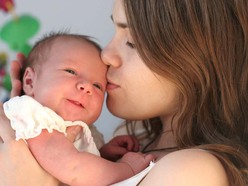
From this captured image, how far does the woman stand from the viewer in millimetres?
1148

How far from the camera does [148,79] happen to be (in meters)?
1.21

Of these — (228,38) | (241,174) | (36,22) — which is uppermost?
(228,38)

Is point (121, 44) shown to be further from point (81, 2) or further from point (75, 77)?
point (81, 2)

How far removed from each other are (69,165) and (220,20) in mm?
475

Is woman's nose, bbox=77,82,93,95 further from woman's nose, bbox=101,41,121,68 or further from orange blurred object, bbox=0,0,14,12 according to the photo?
orange blurred object, bbox=0,0,14,12

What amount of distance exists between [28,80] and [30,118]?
206 mm

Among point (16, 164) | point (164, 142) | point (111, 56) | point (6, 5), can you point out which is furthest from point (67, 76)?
point (6, 5)

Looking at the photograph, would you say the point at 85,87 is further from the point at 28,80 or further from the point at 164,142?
the point at 164,142

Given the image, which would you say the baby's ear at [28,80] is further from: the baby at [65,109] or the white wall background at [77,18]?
the white wall background at [77,18]

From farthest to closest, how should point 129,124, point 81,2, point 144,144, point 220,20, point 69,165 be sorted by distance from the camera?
point 81,2, point 129,124, point 144,144, point 220,20, point 69,165

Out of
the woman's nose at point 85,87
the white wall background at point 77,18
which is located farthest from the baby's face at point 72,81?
the white wall background at point 77,18

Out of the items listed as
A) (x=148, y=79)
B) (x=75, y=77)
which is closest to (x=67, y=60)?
(x=75, y=77)

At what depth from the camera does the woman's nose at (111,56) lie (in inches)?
48.5

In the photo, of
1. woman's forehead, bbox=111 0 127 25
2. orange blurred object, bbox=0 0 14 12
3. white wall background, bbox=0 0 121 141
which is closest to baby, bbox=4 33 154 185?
woman's forehead, bbox=111 0 127 25
